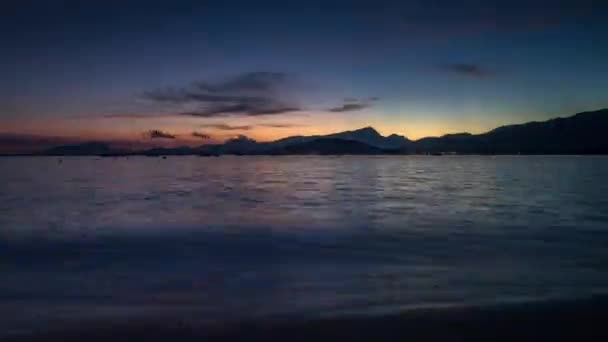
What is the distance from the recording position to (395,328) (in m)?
7.41

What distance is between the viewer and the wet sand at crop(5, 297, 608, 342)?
707cm

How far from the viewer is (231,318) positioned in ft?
26.6

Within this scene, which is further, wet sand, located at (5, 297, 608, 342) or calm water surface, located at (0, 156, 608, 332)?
calm water surface, located at (0, 156, 608, 332)

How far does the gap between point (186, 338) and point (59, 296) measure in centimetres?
428

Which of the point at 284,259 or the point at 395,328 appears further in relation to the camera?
the point at 284,259

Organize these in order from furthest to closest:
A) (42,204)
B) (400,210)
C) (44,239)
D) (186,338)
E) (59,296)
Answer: (42,204), (400,210), (44,239), (59,296), (186,338)

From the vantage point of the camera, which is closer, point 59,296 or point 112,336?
point 112,336

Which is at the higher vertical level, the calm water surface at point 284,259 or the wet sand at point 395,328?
the wet sand at point 395,328

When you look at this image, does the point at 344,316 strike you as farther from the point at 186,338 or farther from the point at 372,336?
the point at 186,338

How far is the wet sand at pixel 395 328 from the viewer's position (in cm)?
707

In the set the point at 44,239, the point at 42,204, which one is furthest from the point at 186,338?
the point at 42,204

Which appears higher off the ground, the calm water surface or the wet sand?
the wet sand

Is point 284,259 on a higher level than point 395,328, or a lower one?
lower

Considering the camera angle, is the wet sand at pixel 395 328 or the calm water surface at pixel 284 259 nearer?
the wet sand at pixel 395 328
